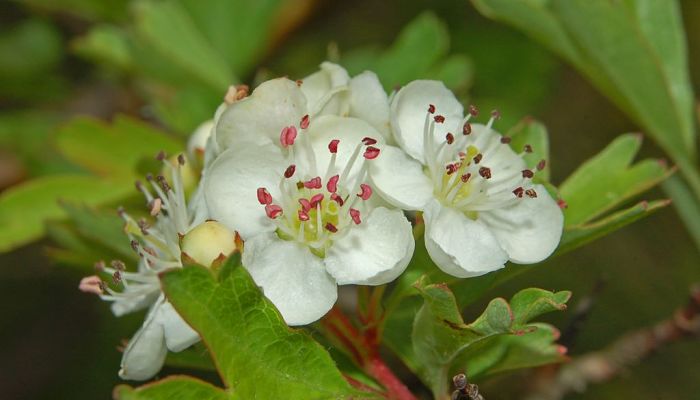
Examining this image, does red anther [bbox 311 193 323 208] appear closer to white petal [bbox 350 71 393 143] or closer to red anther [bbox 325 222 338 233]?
red anther [bbox 325 222 338 233]

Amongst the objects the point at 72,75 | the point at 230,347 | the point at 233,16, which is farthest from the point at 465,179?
the point at 72,75

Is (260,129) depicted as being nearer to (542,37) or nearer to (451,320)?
(451,320)

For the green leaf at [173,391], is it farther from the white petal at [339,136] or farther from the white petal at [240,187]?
the white petal at [339,136]

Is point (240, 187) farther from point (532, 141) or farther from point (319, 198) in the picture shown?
point (532, 141)

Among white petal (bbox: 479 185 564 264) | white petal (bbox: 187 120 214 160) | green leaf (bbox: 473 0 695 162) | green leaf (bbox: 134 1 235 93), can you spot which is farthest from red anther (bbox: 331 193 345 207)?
green leaf (bbox: 134 1 235 93)

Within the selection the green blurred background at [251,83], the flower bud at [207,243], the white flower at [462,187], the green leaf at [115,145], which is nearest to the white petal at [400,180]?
the white flower at [462,187]

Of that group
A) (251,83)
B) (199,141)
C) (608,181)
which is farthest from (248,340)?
(251,83)
